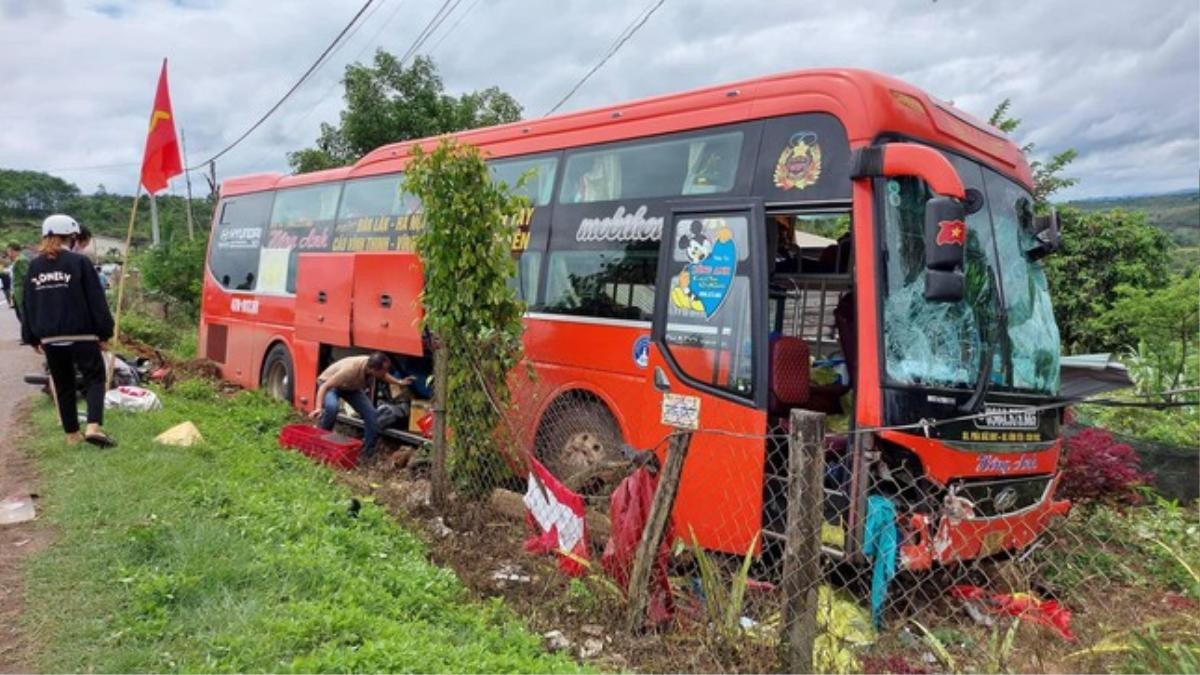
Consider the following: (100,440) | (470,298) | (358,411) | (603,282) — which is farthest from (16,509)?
(603,282)

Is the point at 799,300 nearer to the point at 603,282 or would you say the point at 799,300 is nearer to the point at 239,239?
the point at 603,282

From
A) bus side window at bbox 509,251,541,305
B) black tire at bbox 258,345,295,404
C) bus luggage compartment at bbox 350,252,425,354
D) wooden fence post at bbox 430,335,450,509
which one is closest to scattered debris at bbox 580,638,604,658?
wooden fence post at bbox 430,335,450,509

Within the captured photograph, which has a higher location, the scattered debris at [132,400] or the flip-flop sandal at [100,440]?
the scattered debris at [132,400]

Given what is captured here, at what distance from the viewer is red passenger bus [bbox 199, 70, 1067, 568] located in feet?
14.0

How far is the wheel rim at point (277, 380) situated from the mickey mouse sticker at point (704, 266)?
6834 mm

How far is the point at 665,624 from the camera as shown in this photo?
3779 millimetres

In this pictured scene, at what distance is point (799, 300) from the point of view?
6.93 m

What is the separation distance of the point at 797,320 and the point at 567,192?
2.35 metres

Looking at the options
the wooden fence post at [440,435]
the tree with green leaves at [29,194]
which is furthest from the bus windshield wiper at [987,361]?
the tree with green leaves at [29,194]

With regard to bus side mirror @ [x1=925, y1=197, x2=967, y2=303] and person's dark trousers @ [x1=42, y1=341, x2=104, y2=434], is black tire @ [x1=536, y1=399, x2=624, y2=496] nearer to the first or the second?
bus side mirror @ [x1=925, y1=197, x2=967, y2=303]

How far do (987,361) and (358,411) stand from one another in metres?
5.79

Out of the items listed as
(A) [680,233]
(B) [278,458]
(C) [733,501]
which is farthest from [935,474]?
(B) [278,458]

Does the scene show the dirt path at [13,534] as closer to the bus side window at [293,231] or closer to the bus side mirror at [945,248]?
the bus side window at [293,231]

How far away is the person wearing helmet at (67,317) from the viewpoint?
20.1 ft
